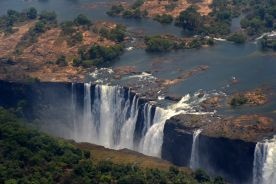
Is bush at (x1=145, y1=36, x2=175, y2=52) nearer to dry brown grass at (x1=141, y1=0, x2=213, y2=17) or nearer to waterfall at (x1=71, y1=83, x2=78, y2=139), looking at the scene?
dry brown grass at (x1=141, y1=0, x2=213, y2=17)

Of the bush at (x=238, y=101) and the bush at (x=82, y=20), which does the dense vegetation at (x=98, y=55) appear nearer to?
the bush at (x=82, y=20)

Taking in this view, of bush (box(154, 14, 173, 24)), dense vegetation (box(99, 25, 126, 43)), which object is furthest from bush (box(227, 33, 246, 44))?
dense vegetation (box(99, 25, 126, 43))

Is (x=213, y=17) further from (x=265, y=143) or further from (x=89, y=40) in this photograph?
(x=265, y=143)

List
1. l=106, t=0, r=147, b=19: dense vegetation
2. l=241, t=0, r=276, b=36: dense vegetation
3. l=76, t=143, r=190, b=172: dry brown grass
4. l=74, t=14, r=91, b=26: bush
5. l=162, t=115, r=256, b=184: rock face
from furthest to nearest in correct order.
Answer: l=106, t=0, r=147, b=19: dense vegetation → l=74, t=14, r=91, b=26: bush → l=241, t=0, r=276, b=36: dense vegetation → l=76, t=143, r=190, b=172: dry brown grass → l=162, t=115, r=256, b=184: rock face

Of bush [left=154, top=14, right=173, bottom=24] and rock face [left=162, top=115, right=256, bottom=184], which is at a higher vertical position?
bush [left=154, top=14, right=173, bottom=24]

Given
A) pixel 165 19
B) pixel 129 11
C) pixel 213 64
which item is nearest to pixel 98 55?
pixel 165 19

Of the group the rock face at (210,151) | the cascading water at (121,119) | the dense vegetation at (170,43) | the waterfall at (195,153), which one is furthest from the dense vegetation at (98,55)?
the waterfall at (195,153)

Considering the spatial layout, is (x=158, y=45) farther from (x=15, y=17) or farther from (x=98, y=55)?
(x=15, y=17)

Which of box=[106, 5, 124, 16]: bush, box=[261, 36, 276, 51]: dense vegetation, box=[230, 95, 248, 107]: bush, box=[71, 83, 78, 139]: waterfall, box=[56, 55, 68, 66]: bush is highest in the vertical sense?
box=[261, 36, 276, 51]: dense vegetation

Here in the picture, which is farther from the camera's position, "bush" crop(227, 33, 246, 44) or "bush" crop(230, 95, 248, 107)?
"bush" crop(227, 33, 246, 44)
